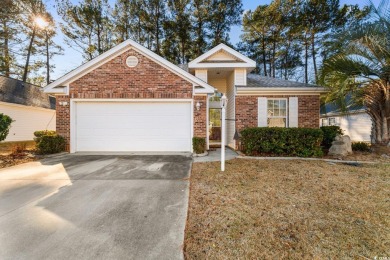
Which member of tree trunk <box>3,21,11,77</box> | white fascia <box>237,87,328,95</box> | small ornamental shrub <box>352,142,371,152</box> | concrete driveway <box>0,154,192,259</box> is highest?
tree trunk <box>3,21,11,77</box>

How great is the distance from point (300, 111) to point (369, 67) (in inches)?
123

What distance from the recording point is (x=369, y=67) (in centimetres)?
729

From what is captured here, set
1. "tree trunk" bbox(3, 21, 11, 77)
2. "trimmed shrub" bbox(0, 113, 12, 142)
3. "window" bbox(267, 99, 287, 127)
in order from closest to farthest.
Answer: "trimmed shrub" bbox(0, 113, 12, 142) → "window" bbox(267, 99, 287, 127) → "tree trunk" bbox(3, 21, 11, 77)

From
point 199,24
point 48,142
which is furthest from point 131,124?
point 199,24

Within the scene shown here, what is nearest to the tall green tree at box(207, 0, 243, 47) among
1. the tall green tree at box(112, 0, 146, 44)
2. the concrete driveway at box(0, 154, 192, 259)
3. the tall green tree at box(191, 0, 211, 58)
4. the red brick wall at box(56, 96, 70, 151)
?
the tall green tree at box(191, 0, 211, 58)

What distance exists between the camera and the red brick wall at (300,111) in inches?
387

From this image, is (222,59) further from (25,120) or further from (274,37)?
(25,120)

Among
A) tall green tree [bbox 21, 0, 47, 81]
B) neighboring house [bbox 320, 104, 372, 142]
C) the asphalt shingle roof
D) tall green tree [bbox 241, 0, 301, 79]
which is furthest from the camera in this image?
tall green tree [bbox 241, 0, 301, 79]

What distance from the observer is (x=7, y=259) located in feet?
6.89

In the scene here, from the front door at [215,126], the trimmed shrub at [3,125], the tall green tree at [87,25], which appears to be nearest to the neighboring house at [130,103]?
the trimmed shrub at [3,125]

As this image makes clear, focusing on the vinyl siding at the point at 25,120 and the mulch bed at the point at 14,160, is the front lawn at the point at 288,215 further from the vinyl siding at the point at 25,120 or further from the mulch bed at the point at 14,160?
the vinyl siding at the point at 25,120

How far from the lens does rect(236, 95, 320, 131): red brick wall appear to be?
983 cm

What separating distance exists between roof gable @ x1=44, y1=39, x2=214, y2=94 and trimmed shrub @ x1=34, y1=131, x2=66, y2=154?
6.03 ft

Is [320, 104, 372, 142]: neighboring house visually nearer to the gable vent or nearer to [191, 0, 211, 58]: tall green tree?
[191, 0, 211, 58]: tall green tree
